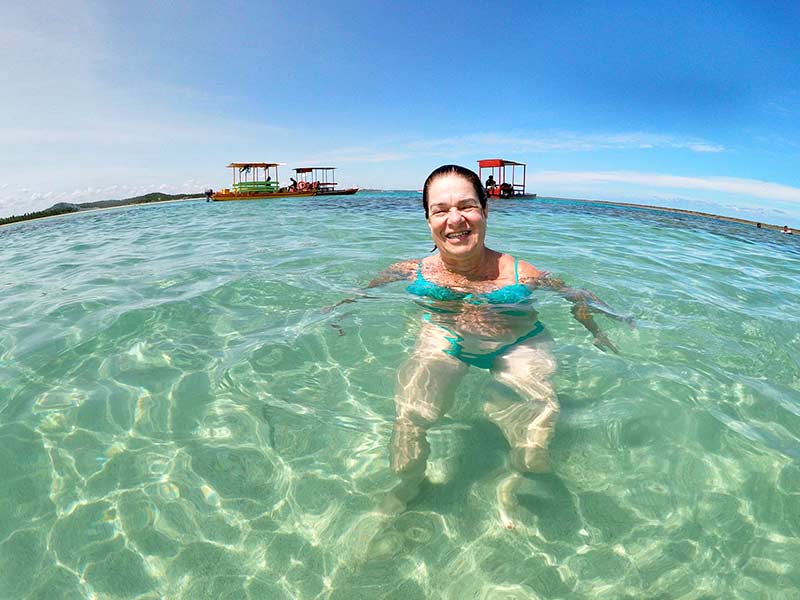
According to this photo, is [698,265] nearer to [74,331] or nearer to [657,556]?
[657,556]

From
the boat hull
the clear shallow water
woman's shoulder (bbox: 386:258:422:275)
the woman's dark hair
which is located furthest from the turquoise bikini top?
the boat hull

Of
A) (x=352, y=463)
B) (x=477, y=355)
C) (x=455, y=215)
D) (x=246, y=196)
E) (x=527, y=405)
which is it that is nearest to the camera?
(x=352, y=463)

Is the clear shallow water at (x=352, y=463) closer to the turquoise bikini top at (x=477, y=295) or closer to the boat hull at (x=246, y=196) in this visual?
the turquoise bikini top at (x=477, y=295)

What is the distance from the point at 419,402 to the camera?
7.87ft

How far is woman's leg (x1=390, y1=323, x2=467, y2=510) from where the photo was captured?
2076 mm

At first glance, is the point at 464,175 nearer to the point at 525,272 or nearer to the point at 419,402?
the point at 525,272

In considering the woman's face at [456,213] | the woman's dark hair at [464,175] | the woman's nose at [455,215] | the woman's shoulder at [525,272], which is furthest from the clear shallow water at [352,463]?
the woman's dark hair at [464,175]

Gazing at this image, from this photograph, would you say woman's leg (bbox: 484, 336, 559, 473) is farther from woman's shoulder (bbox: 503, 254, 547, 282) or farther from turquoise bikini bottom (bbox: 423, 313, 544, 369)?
woman's shoulder (bbox: 503, 254, 547, 282)

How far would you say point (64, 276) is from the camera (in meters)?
6.21

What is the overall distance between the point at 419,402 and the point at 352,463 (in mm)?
509

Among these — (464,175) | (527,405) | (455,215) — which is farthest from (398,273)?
(527,405)

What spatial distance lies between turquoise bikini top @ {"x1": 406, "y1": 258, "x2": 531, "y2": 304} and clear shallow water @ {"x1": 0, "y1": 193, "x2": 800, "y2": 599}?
37 cm

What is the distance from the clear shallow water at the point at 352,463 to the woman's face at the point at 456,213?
102 centimetres

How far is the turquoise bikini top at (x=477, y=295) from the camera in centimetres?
338
